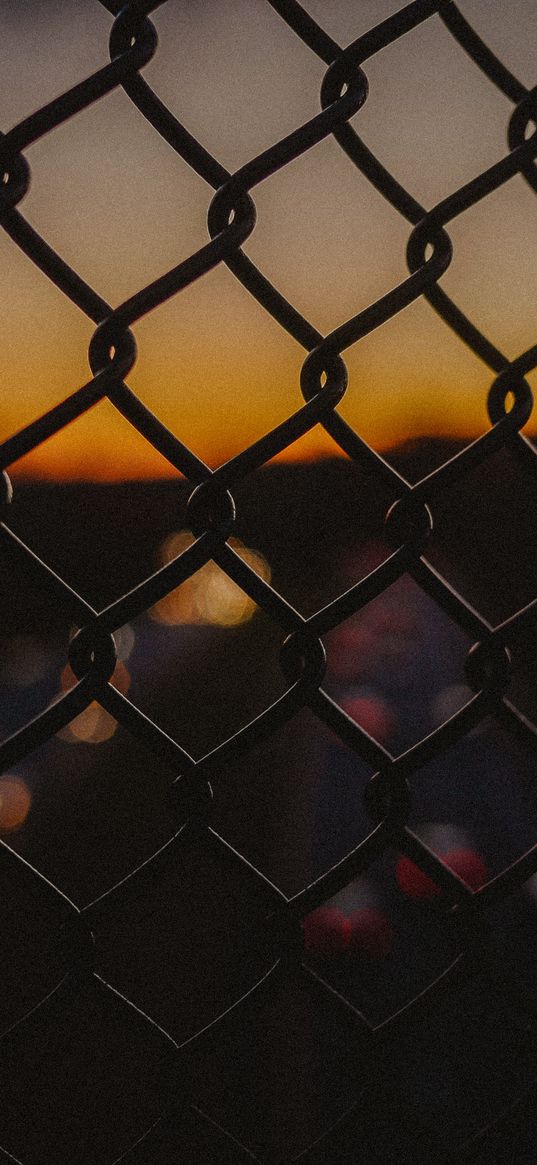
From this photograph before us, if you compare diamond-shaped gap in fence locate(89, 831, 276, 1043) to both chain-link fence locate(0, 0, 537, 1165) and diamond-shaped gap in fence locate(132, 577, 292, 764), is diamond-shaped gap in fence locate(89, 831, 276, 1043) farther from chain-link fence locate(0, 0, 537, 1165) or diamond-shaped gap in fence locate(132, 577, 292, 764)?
chain-link fence locate(0, 0, 537, 1165)

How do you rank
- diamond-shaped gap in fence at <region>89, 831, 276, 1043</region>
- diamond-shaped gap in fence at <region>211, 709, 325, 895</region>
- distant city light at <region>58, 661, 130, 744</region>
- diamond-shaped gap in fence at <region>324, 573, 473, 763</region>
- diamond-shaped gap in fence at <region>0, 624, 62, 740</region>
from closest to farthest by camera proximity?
1. diamond-shaped gap in fence at <region>89, 831, 276, 1043</region>
2. diamond-shaped gap in fence at <region>211, 709, 325, 895</region>
3. diamond-shaped gap in fence at <region>324, 573, 473, 763</region>
4. distant city light at <region>58, 661, 130, 744</region>
5. diamond-shaped gap in fence at <region>0, 624, 62, 740</region>

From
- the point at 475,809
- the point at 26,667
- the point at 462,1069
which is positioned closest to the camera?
the point at 462,1069

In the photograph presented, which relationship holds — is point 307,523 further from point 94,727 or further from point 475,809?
point 475,809

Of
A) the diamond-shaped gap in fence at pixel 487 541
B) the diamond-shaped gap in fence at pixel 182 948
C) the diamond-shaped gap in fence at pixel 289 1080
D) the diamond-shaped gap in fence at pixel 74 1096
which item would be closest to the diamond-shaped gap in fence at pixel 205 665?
the diamond-shaped gap in fence at pixel 182 948

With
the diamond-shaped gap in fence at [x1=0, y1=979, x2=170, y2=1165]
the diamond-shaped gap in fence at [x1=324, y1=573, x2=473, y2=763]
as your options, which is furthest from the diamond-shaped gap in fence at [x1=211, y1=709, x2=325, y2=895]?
the diamond-shaped gap in fence at [x1=0, y1=979, x2=170, y2=1165]

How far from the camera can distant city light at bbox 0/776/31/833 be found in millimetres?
7578

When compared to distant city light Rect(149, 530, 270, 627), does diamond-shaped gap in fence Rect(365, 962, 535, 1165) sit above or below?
above

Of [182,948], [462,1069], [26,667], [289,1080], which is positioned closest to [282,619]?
[462,1069]

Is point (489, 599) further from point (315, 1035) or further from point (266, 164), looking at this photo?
point (266, 164)

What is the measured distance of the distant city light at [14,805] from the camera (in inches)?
298

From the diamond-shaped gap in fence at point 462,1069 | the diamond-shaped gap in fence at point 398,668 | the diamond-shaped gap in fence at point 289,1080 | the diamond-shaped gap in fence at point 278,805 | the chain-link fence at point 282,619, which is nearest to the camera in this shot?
the chain-link fence at point 282,619

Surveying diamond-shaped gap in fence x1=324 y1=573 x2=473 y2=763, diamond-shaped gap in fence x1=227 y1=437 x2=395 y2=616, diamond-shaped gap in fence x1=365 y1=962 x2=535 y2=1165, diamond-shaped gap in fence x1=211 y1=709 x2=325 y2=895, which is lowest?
diamond-shaped gap in fence x1=227 y1=437 x2=395 y2=616

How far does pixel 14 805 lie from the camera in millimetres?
7828

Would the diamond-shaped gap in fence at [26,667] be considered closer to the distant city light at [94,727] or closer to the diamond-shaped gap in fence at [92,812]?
the distant city light at [94,727]
